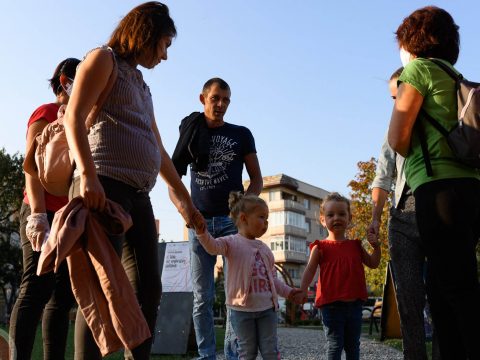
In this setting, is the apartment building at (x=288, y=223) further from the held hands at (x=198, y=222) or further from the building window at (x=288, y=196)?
the held hands at (x=198, y=222)

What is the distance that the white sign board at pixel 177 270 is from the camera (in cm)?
884

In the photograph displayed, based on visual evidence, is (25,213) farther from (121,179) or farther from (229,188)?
(229,188)

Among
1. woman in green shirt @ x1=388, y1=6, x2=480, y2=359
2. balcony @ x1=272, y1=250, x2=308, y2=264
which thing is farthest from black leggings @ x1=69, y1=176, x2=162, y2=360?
balcony @ x1=272, y1=250, x2=308, y2=264

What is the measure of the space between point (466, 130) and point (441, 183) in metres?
0.28

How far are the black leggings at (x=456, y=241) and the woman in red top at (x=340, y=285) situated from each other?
168cm

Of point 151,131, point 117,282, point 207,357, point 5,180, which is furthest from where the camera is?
point 5,180

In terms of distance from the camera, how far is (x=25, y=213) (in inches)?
168

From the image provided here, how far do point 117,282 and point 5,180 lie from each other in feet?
128

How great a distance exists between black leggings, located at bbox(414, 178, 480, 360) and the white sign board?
5819 mm

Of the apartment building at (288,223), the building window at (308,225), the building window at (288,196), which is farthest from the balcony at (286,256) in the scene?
the building window at (288,196)

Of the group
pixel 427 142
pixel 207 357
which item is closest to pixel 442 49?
pixel 427 142

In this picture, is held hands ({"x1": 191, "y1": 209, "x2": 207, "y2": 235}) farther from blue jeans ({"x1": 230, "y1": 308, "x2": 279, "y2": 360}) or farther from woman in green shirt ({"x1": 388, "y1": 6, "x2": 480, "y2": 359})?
woman in green shirt ({"x1": 388, "y1": 6, "x2": 480, "y2": 359})

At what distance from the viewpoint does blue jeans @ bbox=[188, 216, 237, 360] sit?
5191 millimetres

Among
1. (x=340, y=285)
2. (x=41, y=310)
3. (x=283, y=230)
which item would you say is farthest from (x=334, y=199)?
(x=283, y=230)
